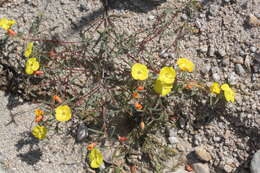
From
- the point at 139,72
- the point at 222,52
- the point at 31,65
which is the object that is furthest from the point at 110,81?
the point at 222,52

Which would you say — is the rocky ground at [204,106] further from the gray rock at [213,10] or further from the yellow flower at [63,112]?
the yellow flower at [63,112]

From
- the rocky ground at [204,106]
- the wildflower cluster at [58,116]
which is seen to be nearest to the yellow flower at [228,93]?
the rocky ground at [204,106]

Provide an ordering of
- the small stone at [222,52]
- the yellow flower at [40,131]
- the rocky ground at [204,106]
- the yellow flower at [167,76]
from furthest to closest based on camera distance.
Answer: the small stone at [222,52] < the rocky ground at [204,106] < the yellow flower at [40,131] < the yellow flower at [167,76]

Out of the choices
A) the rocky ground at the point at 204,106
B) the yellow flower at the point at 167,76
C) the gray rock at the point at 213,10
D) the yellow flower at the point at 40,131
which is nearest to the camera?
the yellow flower at the point at 167,76

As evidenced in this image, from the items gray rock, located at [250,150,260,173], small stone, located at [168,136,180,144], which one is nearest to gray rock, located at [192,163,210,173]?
small stone, located at [168,136,180,144]

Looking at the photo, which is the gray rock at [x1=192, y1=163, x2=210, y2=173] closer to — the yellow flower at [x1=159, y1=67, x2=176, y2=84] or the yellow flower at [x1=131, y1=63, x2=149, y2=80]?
the yellow flower at [x1=159, y1=67, x2=176, y2=84]

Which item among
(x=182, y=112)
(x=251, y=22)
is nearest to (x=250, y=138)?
(x=182, y=112)

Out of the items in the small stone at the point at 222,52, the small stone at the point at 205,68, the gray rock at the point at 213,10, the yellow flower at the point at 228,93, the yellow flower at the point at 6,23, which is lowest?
the yellow flower at the point at 228,93
